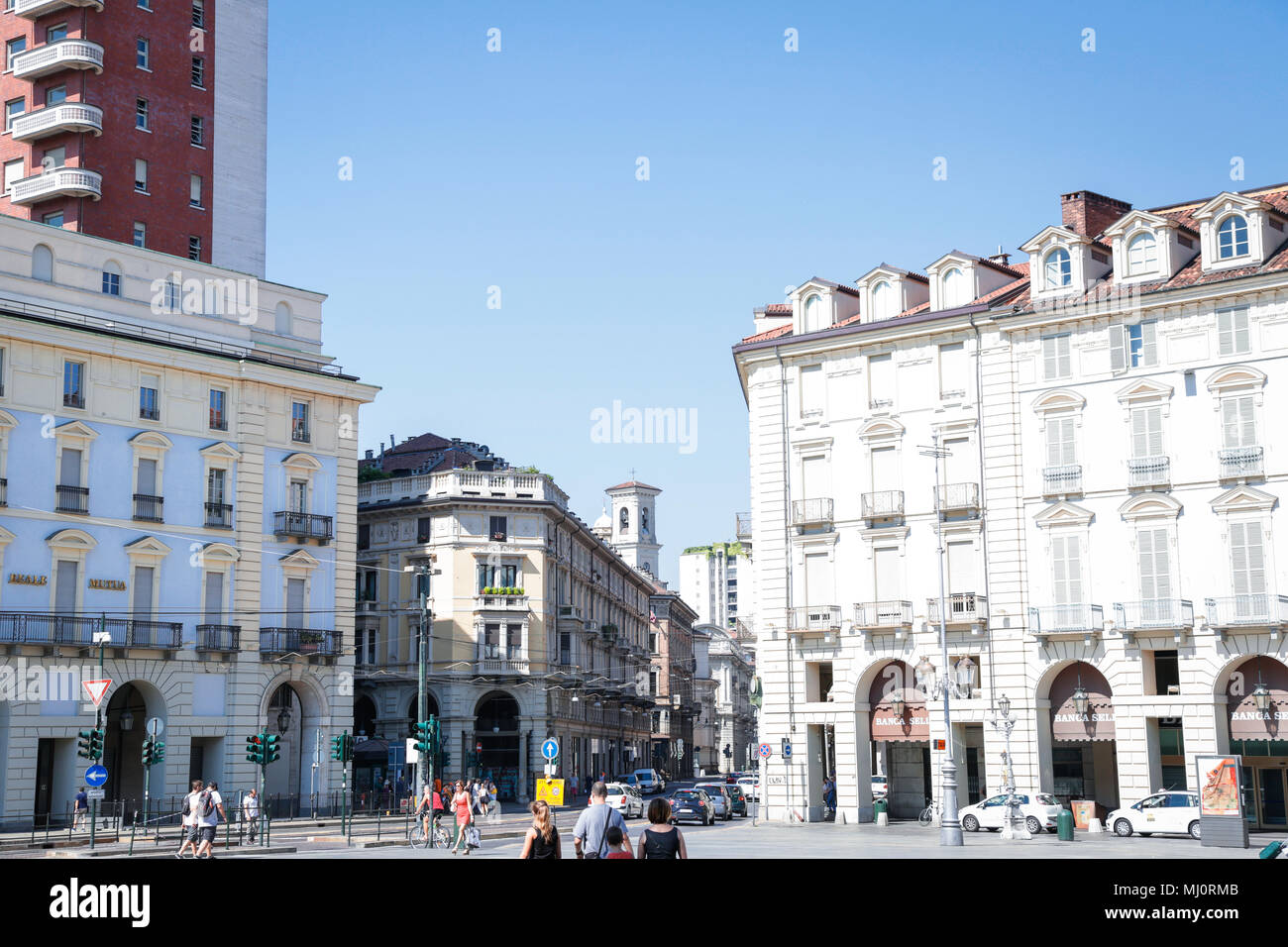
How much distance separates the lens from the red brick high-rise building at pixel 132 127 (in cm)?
6431

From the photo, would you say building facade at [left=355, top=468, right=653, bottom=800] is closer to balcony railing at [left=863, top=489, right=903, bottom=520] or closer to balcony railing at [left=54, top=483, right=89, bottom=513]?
balcony railing at [left=54, top=483, right=89, bottom=513]

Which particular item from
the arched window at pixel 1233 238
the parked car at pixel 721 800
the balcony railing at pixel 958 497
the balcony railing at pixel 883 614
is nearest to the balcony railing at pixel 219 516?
the parked car at pixel 721 800

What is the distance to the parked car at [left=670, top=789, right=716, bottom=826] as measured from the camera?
183ft

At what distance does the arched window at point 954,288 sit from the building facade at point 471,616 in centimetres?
3368

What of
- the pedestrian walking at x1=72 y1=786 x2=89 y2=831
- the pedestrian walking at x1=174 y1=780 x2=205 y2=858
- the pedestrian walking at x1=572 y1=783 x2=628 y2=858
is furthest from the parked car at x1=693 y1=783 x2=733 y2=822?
the pedestrian walking at x1=572 y1=783 x2=628 y2=858

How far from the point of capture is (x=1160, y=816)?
140 ft

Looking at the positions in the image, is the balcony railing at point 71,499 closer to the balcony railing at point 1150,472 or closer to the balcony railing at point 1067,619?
the balcony railing at point 1067,619

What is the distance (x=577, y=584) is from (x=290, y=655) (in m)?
35.5

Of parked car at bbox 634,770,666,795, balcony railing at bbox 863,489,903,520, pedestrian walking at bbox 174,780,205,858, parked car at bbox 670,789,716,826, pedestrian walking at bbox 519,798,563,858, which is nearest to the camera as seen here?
pedestrian walking at bbox 519,798,563,858

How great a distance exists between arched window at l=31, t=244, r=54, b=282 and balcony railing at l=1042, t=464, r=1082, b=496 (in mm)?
38419

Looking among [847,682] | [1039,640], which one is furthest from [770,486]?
[1039,640]

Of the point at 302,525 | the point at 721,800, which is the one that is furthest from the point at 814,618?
the point at 302,525

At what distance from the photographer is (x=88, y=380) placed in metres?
54.3
